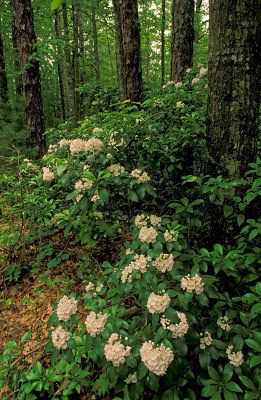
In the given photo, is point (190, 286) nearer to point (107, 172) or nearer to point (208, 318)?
point (208, 318)

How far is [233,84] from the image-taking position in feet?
7.92

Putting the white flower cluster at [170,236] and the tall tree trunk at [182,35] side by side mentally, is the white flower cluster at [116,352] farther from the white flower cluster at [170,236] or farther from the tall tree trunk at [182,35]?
the tall tree trunk at [182,35]

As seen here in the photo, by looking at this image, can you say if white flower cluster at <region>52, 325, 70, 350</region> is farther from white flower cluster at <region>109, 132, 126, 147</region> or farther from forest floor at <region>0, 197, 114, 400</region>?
white flower cluster at <region>109, 132, 126, 147</region>

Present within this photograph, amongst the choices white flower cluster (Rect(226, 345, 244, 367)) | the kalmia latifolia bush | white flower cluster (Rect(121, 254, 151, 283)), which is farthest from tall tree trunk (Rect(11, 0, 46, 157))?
white flower cluster (Rect(226, 345, 244, 367))

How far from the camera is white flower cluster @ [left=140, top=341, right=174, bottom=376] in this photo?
5.33 feet

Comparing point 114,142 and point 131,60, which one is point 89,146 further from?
point 131,60

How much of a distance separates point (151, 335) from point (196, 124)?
186cm

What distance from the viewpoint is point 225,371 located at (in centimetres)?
190

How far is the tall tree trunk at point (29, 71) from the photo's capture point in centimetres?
600

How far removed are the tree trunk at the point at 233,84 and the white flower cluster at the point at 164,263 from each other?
1.02 m

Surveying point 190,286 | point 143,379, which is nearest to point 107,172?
point 190,286

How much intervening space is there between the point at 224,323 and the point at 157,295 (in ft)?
1.86

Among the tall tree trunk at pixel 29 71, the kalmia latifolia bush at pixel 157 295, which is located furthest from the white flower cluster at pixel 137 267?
the tall tree trunk at pixel 29 71

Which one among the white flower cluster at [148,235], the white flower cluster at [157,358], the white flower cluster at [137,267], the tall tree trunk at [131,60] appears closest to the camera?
the white flower cluster at [157,358]
